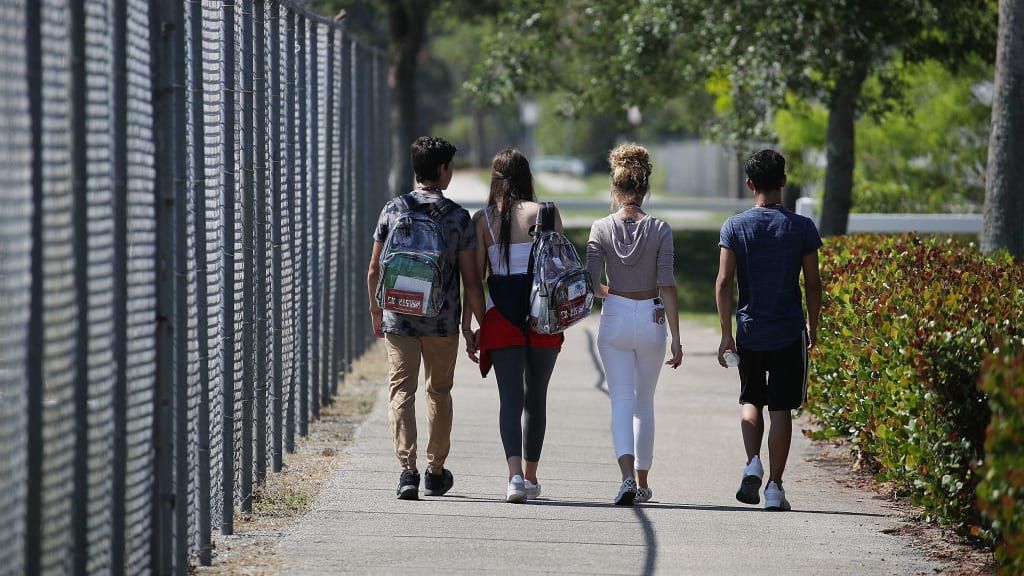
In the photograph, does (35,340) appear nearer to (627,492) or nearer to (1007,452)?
(1007,452)

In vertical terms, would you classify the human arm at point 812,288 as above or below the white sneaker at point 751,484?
above

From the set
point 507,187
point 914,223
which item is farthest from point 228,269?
point 914,223

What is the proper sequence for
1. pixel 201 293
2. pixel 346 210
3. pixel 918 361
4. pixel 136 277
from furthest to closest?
pixel 346 210 → pixel 918 361 → pixel 201 293 → pixel 136 277

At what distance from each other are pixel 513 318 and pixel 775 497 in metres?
1.48

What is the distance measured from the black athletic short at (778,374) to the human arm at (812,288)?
0.20 ft

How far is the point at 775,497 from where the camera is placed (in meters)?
7.34

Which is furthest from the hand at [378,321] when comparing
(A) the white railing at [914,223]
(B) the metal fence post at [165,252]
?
(A) the white railing at [914,223]

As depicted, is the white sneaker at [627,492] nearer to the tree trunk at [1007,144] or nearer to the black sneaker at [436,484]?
the black sneaker at [436,484]

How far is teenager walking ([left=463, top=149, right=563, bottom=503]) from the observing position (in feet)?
23.6

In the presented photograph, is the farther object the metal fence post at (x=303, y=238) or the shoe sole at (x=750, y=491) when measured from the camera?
the metal fence post at (x=303, y=238)

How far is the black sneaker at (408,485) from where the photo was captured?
7.32 meters

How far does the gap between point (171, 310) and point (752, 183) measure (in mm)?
3095

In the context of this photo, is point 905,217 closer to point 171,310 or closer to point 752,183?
point 752,183

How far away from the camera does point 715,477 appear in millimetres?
8383
